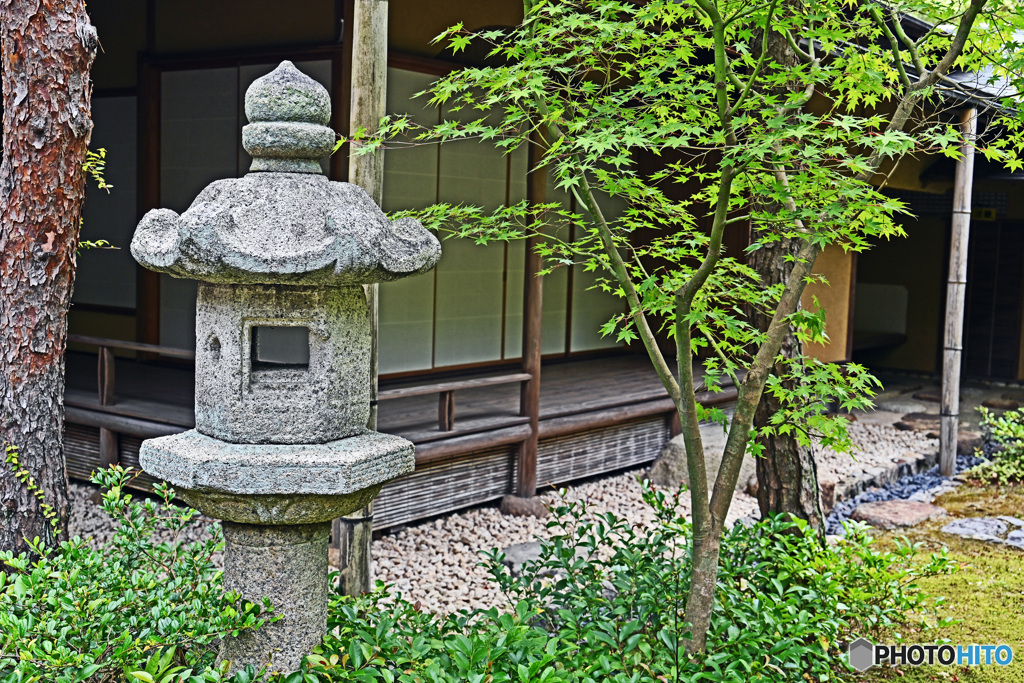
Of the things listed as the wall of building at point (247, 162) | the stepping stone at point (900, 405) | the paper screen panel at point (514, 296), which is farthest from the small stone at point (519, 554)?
the stepping stone at point (900, 405)

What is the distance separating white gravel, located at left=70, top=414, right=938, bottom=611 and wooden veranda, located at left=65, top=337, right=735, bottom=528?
0.14m

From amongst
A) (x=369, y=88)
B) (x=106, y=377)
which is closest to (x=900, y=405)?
(x=106, y=377)

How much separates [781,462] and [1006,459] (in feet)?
16.6

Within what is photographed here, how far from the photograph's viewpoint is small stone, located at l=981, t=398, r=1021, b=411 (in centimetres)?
1185

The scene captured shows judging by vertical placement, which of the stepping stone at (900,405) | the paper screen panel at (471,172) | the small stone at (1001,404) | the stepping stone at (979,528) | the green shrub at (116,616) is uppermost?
the paper screen panel at (471,172)

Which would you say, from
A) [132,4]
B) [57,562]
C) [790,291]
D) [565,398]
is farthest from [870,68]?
[132,4]

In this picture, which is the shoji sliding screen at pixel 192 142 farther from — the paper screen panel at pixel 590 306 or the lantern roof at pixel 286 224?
the lantern roof at pixel 286 224

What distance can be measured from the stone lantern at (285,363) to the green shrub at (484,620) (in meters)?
0.19

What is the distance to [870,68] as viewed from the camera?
387 centimetres

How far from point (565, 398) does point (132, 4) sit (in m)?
5.56

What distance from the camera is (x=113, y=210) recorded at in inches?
383

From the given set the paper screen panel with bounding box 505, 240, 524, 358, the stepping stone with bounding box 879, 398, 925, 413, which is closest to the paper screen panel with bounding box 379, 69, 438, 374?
the paper screen panel with bounding box 505, 240, 524, 358

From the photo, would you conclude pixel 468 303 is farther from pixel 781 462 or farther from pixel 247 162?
pixel 781 462

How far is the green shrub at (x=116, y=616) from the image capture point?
316 cm
